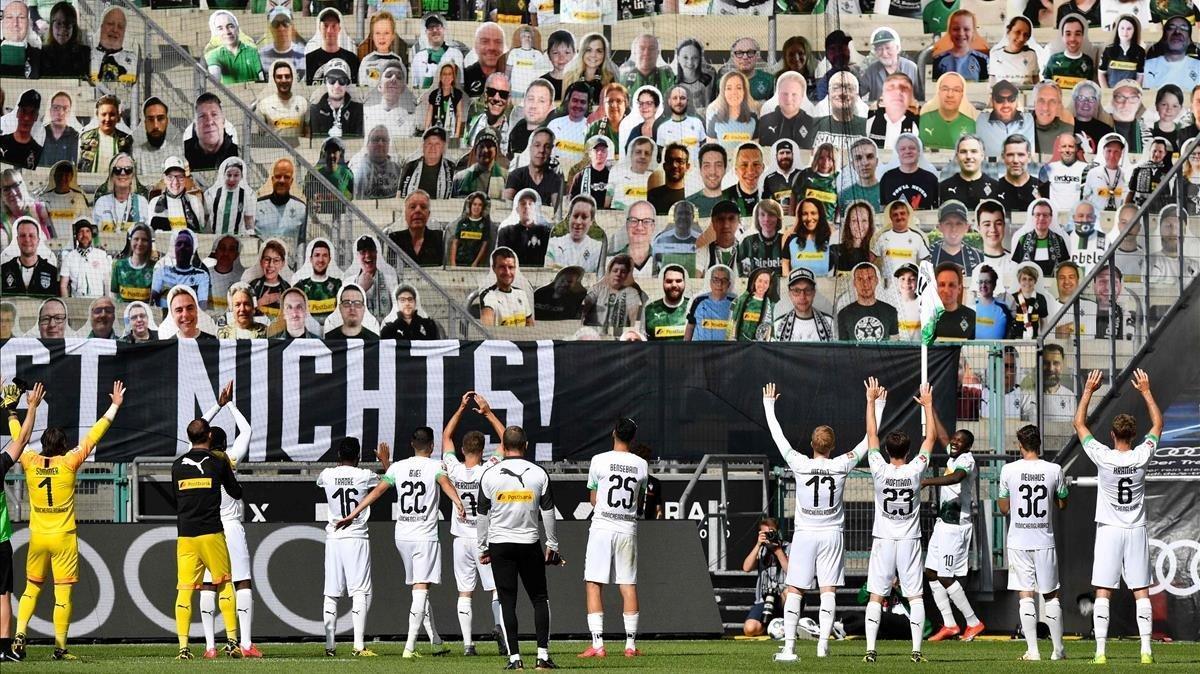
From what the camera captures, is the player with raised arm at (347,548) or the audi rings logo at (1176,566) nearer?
the player with raised arm at (347,548)

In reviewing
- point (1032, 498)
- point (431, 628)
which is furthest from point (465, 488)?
point (1032, 498)

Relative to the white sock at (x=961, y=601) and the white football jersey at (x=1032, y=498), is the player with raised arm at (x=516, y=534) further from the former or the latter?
the white sock at (x=961, y=601)

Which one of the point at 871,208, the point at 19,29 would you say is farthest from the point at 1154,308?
the point at 19,29

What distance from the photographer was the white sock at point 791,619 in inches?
597

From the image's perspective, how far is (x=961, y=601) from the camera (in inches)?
767

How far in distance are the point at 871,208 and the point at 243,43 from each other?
32.3 feet

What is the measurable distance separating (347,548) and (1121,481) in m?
7.24

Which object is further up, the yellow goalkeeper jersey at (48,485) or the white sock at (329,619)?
the yellow goalkeeper jersey at (48,485)

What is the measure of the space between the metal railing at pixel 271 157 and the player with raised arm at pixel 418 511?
573 cm

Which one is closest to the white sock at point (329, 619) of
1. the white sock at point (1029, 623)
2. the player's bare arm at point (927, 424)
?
the player's bare arm at point (927, 424)

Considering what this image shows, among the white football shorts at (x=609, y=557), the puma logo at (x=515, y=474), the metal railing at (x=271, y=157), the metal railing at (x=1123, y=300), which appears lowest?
the white football shorts at (x=609, y=557)

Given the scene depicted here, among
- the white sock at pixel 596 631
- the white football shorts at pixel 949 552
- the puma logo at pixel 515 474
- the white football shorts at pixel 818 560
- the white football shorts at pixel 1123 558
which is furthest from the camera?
the white football shorts at pixel 949 552

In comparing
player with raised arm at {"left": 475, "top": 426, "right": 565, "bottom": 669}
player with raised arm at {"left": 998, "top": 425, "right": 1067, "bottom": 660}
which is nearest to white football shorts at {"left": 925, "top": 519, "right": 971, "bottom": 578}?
player with raised arm at {"left": 998, "top": 425, "right": 1067, "bottom": 660}

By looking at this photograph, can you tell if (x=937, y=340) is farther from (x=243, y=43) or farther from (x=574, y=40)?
(x=243, y=43)
